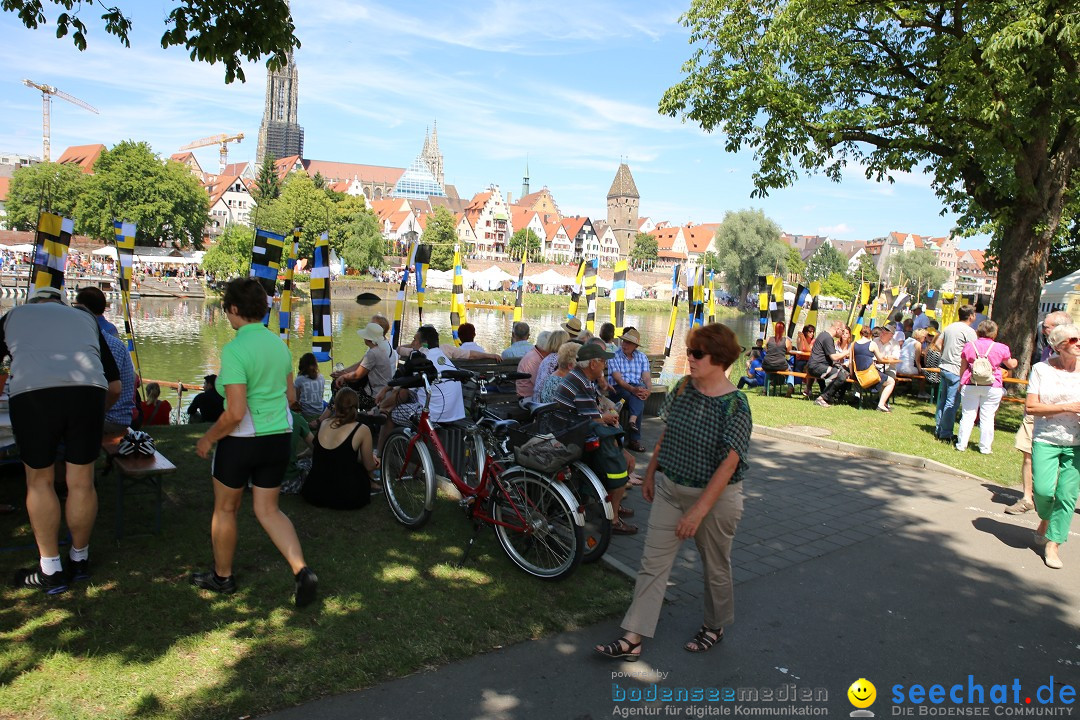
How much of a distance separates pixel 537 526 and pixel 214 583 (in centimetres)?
199

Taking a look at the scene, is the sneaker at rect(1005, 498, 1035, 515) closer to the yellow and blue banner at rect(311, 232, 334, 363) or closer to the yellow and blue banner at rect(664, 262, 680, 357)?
the yellow and blue banner at rect(664, 262, 680, 357)

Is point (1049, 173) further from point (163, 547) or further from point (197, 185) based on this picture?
point (197, 185)

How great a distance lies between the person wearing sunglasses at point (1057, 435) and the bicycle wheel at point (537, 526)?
3.80 meters

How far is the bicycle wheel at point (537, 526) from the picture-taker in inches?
186

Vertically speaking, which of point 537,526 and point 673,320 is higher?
point 673,320

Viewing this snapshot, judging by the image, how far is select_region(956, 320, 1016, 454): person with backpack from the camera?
9164 mm

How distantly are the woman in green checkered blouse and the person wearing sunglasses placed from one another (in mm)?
3258

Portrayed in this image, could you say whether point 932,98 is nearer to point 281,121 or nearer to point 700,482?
point 700,482

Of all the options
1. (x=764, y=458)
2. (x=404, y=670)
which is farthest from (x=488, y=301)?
(x=404, y=670)

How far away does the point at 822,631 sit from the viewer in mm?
4441

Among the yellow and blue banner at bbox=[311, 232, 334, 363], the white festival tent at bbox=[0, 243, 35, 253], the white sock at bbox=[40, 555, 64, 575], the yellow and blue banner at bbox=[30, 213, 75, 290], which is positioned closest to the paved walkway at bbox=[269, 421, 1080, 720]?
the white sock at bbox=[40, 555, 64, 575]

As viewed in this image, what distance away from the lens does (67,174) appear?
2990 inches

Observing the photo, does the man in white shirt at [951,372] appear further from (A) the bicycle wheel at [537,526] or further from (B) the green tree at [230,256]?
(B) the green tree at [230,256]

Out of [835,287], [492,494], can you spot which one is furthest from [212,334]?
[835,287]
